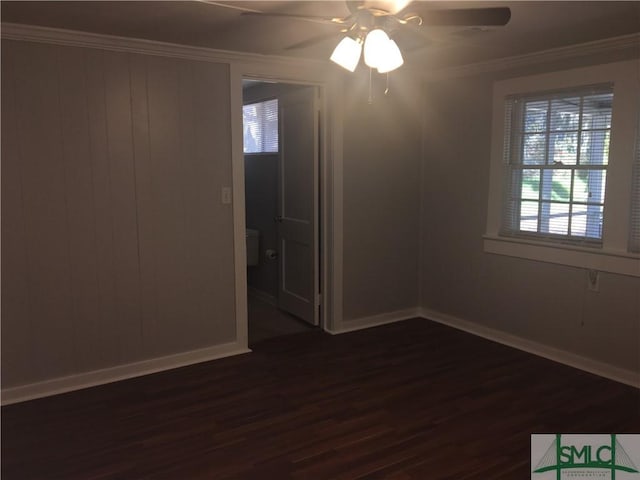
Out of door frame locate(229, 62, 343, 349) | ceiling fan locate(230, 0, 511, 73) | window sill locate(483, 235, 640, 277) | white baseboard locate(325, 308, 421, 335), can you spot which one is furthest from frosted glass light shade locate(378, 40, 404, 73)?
white baseboard locate(325, 308, 421, 335)

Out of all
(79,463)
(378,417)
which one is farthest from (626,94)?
(79,463)

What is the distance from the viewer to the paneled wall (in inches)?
130

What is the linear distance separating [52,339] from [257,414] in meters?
1.43

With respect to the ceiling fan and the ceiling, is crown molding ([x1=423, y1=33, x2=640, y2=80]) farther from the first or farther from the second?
the ceiling fan

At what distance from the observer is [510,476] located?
257cm

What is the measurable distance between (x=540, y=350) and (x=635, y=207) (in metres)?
1.27

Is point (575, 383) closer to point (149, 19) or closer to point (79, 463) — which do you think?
point (79, 463)

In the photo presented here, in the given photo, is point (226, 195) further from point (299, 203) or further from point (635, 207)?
point (635, 207)

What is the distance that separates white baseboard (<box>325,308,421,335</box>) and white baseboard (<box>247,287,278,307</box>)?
1.04 m

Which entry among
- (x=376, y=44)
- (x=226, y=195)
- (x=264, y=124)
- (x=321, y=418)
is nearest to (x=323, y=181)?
(x=226, y=195)

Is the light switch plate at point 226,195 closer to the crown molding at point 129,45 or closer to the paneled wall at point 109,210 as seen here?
the paneled wall at point 109,210

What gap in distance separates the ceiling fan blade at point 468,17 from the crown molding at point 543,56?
63.8 inches

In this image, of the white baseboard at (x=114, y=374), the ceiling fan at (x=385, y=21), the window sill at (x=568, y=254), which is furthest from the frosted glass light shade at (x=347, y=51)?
the white baseboard at (x=114, y=374)

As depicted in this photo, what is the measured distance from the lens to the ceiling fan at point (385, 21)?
2.31 meters
